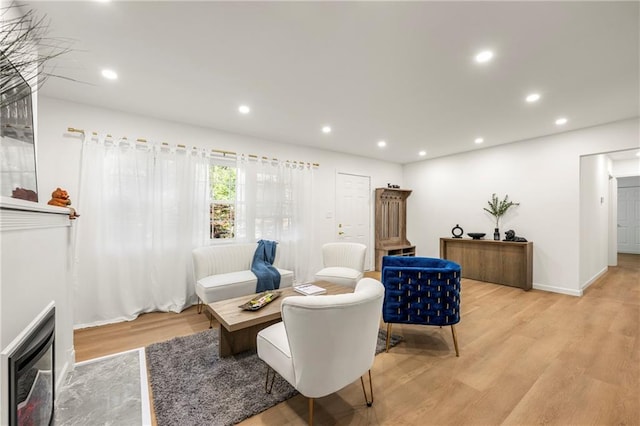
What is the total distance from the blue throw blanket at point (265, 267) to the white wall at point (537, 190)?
392 cm

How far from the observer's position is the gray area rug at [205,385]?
5.39ft

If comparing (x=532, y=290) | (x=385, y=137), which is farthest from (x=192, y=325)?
(x=532, y=290)

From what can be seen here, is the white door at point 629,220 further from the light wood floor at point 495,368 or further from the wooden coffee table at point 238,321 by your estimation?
the wooden coffee table at point 238,321

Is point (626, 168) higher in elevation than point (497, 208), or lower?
higher

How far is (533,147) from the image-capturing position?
14.4ft

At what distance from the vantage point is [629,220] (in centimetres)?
759

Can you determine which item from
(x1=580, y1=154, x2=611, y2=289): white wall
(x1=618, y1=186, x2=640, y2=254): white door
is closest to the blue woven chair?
(x1=580, y1=154, x2=611, y2=289): white wall

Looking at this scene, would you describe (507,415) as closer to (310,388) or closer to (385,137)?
(310,388)

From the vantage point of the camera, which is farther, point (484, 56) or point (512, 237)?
point (512, 237)

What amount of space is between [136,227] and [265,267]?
1.71 meters

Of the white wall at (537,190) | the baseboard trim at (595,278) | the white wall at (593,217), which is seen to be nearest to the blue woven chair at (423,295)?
the white wall at (537,190)

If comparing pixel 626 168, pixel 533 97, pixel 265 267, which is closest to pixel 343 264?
pixel 265 267

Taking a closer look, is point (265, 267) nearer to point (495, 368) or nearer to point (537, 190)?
point (495, 368)

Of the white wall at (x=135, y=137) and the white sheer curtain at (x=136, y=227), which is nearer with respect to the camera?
the white wall at (x=135, y=137)
